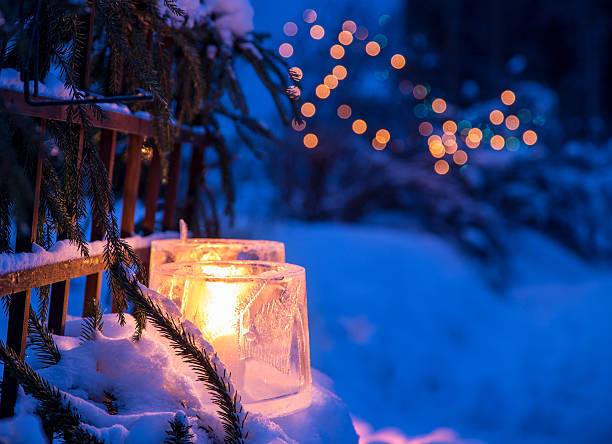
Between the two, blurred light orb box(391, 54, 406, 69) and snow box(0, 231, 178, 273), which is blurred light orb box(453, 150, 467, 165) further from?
snow box(0, 231, 178, 273)

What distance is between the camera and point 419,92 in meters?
4.80

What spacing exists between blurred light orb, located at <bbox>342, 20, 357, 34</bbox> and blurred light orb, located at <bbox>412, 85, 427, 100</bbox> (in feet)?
2.69

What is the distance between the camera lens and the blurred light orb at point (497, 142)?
434 centimetres

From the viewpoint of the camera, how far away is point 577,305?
144 inches

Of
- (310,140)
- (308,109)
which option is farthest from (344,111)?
(310,140)

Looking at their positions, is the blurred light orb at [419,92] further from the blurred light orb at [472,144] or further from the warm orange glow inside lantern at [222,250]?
the warm orange glow inside lantern at [222,250]

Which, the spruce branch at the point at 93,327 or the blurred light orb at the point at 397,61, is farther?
the blurred light orb at the point at 397,61

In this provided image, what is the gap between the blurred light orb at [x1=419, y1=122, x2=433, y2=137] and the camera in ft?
13.6

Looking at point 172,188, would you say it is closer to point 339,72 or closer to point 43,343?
point 43,343

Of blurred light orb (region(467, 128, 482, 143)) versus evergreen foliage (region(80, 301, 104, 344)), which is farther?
blurred light orb (region(467, 128, 482, 143))

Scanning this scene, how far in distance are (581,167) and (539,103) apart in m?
0.81

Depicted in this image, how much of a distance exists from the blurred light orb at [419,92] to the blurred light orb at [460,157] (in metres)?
0.95

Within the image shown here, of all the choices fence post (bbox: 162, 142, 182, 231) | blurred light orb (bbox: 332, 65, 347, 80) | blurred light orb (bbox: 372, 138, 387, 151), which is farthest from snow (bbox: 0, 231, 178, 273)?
blurred light orb (bbox: 332, 65, 347, 80)

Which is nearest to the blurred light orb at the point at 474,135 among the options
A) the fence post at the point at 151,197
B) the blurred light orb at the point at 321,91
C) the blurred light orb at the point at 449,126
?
the blurred light orb at the point at 449,126
